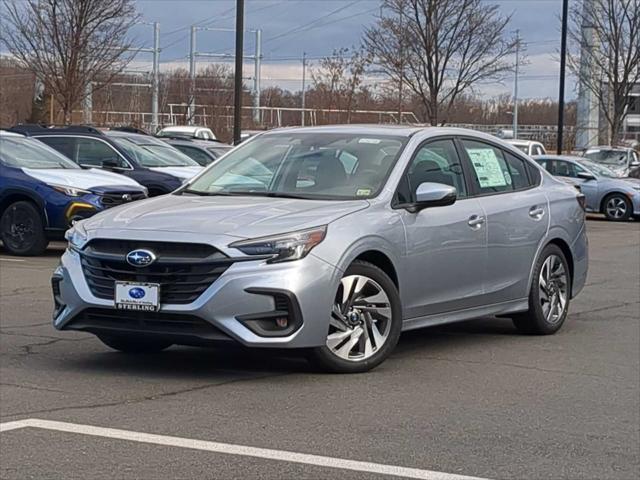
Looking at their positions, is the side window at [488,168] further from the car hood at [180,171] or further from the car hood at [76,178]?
the car hood at [180,171]

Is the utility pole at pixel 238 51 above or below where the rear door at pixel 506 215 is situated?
above

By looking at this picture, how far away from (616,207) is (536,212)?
61.5ft

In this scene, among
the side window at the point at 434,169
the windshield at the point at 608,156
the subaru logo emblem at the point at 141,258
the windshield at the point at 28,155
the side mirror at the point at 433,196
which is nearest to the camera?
the subaru logo emblem at the point at 141,258

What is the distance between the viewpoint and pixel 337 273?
22.6 ft

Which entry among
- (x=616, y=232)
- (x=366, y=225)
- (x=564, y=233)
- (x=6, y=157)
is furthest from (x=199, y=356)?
(x=616, y=232)

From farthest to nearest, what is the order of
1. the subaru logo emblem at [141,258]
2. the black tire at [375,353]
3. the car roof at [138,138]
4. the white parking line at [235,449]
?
the car roof at [138,138] < the black tire at [375,353] < the subaru logo emblem at [141,258] < the white parking line at [235,449]

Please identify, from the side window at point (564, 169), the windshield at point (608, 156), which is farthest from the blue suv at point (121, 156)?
the windshield at point (608, 156)

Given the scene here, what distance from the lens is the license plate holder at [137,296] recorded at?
6730 mm

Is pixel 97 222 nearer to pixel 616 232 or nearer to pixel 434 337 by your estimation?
pixel 434 337

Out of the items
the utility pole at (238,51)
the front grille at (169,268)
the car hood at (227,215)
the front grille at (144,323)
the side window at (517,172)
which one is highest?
the utility pole at (238,51)

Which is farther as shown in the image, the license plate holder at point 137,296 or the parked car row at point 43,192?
the parked car row at point 43,192

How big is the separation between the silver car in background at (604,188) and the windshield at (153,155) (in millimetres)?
10688

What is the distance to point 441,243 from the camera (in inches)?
310

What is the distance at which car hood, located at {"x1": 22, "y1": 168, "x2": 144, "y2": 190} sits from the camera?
48.0 feet
